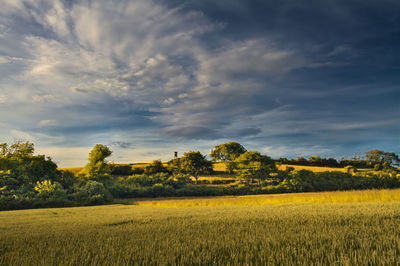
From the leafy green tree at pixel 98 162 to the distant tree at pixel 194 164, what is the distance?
19179 millimetres

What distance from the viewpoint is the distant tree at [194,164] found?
62347 millimetres

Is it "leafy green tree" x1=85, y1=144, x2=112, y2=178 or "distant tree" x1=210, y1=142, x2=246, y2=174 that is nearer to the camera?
"leafy green tree" x1=85, y1=144, x2=112, y2=178

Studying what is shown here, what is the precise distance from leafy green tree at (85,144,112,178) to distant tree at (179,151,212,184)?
755 inches

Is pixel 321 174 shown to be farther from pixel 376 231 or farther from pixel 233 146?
pixel 376 231

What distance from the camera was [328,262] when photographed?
2.72 metres

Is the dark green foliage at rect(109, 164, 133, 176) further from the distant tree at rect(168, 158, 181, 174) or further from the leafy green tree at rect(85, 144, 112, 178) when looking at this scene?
the leafy green tree at rect(85, 144, 112, 178)

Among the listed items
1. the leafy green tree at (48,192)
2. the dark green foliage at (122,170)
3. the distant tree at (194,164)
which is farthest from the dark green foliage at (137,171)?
the leafy green tree at (48,192)

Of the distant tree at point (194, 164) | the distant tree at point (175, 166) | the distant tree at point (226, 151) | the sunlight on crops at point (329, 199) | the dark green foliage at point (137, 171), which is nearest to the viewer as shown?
the sunlight on crops at point (329, 199)

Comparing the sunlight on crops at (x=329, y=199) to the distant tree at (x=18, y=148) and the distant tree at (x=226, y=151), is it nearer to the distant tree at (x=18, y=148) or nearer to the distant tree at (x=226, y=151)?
the distant tree at (x=18, y=148)

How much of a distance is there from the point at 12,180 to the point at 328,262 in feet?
119

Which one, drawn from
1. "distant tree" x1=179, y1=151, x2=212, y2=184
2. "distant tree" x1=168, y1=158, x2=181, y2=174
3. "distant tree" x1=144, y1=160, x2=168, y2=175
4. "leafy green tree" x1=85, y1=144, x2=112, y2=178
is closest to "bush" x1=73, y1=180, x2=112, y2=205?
"leafy green tree" x1=85, y1=144, x2=112, y2=178

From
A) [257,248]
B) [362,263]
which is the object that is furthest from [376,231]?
[257,248]

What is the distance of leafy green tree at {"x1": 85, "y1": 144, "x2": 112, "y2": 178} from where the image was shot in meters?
47.4

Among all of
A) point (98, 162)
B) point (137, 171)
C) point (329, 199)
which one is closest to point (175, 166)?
point (137, 171)
